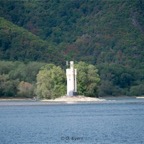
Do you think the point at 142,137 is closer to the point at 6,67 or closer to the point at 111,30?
the point at 6,67

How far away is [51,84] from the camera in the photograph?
12044cm

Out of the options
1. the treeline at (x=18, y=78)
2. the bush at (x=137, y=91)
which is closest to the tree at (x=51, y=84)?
the treeline at (x=18, y=78)

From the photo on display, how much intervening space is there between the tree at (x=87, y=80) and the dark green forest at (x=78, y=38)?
417 inches

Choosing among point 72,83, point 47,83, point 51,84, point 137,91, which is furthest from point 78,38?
point 72,83

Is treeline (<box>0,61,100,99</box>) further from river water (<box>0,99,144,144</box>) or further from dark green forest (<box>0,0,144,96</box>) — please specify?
river water (<box>0,99,144,144</box>)

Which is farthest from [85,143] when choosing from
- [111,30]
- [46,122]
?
[111,30]

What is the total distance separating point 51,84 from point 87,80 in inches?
183

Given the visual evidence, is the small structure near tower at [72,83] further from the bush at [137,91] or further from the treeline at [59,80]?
the bush at [137,91]

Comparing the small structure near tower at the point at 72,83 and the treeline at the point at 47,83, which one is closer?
the small structure near tower at the point at 72,83

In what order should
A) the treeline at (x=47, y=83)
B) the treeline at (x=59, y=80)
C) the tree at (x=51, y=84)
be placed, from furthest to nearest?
1. the treeline at (x=59, y=80)
2. the treeline at (x=47, y=83)
3. the tree at (x=51, y=84)

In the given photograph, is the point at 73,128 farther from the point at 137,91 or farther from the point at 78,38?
the point at 78,38

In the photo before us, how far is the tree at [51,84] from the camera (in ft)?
394

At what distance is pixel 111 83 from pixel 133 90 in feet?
12.3

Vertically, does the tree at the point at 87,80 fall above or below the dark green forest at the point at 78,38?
below
